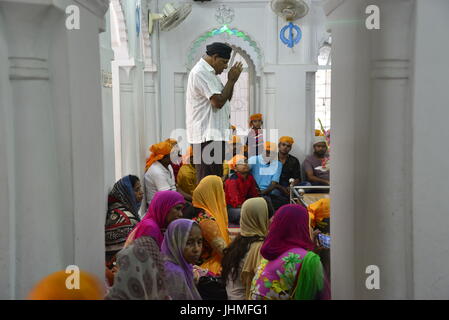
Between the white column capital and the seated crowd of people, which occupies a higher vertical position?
the white column capital

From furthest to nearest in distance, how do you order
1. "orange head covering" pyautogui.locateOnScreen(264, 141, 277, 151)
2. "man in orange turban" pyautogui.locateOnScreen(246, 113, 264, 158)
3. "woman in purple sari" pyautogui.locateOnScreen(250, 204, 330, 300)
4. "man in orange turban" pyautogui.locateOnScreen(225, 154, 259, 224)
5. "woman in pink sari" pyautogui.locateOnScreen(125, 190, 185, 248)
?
"man in orange turban" pyautogui.locateOnScreen(246, 113, 264, 158)
"orange head covering" pyautogui.locateOnScreen(264, 141, 277, 151)
"man in orange turban" pyautogui.locateOnScreen(225, 154, 259, 224)
"woman in pink sari" pyautogui.locateOnScreen(125, 190, 185, 248)
"woman in purple sari" pyautogui.locateOnScreen(250, 204, 330, 300)

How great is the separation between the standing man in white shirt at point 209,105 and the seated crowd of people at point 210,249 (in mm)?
224

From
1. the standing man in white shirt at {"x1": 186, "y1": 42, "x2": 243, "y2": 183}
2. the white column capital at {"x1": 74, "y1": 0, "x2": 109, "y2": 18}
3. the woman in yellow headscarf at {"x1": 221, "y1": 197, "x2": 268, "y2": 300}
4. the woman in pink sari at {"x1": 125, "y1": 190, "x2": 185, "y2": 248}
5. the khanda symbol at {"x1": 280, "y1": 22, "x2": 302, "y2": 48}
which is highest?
the khanda symbol at {"x1": 280, "y1": 22, "x2": 302, "y2": 48}

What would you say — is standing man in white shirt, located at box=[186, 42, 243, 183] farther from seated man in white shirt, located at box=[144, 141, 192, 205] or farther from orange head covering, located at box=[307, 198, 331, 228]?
seated man in white shirt, located at box=[144, 141, 192, 205]

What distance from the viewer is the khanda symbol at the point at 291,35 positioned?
715 cm

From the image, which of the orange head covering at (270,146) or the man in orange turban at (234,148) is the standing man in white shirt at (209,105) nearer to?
the orange head covering at (270,146)

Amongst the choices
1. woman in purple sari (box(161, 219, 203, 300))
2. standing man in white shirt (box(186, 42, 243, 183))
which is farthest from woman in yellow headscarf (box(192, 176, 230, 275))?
woman in purple sari (box(161, 219, 203, 300))

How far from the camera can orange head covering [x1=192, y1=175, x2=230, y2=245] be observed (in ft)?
11.7

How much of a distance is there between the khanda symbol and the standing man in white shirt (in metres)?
3.83

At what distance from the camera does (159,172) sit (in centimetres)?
488

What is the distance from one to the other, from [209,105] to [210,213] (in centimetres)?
78

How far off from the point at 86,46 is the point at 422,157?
1.48 metres

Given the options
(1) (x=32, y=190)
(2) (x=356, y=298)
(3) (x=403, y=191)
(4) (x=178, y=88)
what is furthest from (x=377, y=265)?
(4) (x=178, y=88)

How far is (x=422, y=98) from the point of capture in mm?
1854
